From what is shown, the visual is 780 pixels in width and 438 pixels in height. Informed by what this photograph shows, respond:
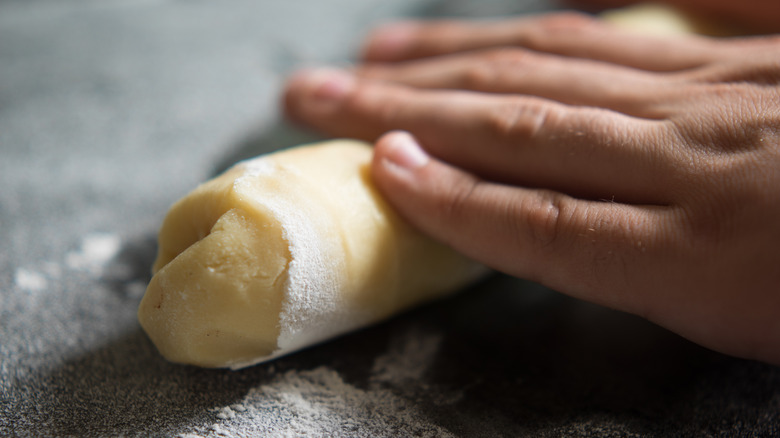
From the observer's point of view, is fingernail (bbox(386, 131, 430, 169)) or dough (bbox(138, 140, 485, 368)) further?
fingernail (bbox(386, 131, 430, 169))

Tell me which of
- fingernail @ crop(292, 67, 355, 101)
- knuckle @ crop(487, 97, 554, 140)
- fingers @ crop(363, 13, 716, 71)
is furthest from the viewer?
fingernail @ crop(292, 67, 355, 101)

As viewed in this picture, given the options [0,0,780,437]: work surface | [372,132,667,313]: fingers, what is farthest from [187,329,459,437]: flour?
[372,132,667,313]: fingers

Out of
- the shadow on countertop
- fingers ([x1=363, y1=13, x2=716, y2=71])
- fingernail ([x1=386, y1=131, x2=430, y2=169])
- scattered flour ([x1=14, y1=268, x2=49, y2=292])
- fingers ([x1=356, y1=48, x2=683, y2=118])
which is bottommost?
the shadow on countertop

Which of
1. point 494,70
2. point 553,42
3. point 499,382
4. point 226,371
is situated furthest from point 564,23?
point 226,371

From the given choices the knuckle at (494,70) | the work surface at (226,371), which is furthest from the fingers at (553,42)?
the work surface at (226,371)

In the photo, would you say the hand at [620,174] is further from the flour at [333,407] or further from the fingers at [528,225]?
the flour at [333,407]

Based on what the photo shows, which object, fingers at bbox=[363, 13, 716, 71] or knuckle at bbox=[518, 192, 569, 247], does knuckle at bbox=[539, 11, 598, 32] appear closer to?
fingers at bbox=[363, 13, 716, 71]
